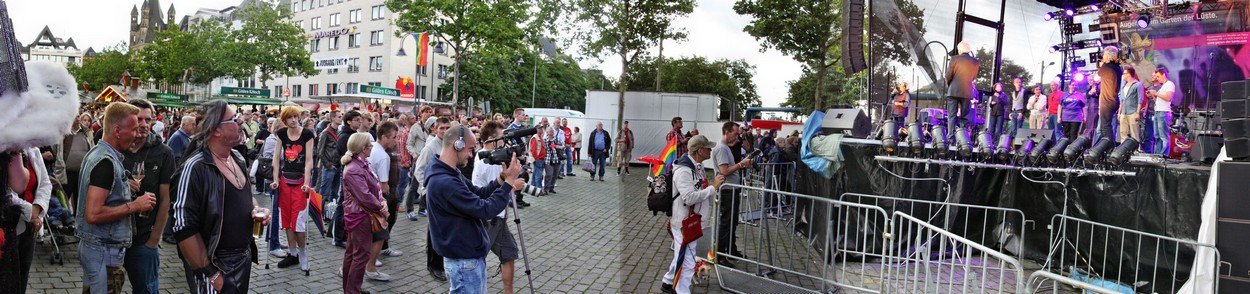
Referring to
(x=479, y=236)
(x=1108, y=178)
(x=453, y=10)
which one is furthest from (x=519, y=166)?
(x=453, y=10)

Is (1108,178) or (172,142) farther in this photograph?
(172,142)

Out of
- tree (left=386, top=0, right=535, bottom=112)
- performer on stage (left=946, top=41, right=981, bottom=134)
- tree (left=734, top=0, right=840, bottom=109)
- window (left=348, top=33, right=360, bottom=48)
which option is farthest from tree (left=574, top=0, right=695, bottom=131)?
window (left=348, top=33, right=360, bottom=48)

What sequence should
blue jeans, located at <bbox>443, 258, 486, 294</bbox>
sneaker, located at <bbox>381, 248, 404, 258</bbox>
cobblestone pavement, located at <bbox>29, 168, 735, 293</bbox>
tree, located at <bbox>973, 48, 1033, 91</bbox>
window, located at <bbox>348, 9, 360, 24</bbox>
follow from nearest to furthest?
blue jeans, located at <bbox>443, 258, 486, 294</bbox> < cobblestone pavement, located at <bbox>29, 168, 735, 293</bbox> < sneaker, located at <bbox>381, 248, 404, 258</bbox> < tree, located at <bbox>973, 48, 1033, 91</bbox> < window, located at <bbox>348, 9, 360, 24</bbox>

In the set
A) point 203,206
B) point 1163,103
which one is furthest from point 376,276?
point 1163,103

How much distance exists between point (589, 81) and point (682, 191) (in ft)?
5.37

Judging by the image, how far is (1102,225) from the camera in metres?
5.91

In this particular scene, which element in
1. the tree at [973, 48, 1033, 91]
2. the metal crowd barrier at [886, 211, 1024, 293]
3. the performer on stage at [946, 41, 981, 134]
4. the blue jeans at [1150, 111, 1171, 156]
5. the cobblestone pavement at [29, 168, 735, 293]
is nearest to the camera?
the metal crowd barrier at [886, 211, 1024, 293]

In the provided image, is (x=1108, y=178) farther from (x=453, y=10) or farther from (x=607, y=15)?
(x=453, y=10)

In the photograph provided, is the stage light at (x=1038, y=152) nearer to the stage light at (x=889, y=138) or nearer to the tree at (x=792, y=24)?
the stage light at (x=889, y=138)

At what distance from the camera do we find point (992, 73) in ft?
33.2

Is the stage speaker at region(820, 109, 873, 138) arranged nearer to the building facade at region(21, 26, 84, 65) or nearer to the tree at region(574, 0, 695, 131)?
the tree at region(574, 0, 695, 131)

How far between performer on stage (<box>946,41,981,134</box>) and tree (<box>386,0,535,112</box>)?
74.6 feet

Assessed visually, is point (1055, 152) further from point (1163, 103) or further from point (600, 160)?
point (600, 160)

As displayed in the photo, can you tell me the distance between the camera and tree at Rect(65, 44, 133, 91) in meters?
69.5
